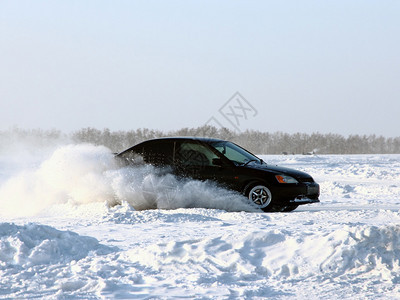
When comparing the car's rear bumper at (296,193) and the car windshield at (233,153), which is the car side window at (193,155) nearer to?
the car windshield at (233,153)

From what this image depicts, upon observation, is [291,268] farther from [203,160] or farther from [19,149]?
[19,149]

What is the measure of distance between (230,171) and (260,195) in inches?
31.0

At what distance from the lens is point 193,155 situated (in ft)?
38.7

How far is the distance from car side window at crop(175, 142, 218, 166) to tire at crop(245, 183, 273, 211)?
98 cm

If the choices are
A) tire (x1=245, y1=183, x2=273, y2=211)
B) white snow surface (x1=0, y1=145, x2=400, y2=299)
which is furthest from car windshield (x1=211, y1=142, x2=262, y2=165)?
white snow surface (x1=0, y1=145, x2=400, y2=299)

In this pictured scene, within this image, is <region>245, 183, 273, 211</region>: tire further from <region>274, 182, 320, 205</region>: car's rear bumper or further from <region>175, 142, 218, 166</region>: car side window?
<region>175, 142, 218, 166</region>: car side window

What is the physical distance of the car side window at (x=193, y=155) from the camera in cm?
1168

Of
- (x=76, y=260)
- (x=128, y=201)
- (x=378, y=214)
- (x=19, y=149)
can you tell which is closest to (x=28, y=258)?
(x=76, y=260)

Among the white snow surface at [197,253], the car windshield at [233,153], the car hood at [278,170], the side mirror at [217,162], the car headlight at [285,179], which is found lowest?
the white snow surface at [197,253]

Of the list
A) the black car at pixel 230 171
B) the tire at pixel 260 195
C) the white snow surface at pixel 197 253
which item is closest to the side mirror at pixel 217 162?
the black car at pixel 230 171

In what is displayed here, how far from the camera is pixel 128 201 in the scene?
11734mm

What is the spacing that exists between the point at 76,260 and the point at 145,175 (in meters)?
5.06

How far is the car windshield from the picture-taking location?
12.0m

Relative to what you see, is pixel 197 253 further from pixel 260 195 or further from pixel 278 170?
pixel 278 170
